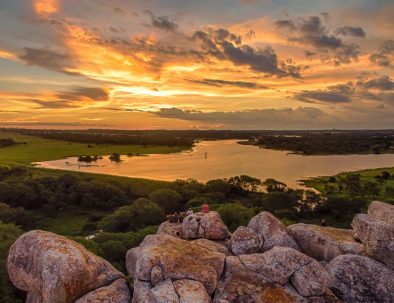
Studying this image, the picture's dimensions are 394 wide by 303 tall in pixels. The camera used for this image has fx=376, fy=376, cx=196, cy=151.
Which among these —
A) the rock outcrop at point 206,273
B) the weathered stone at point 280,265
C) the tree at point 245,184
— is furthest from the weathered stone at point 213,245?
the tree at point 245,184

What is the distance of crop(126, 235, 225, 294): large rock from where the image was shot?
15.4 metres

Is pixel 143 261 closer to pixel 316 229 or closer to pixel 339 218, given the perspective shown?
pixel 316 229

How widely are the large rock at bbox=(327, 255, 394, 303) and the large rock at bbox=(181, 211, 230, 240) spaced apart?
603 centimetres

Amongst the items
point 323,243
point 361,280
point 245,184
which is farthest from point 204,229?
point 245,184

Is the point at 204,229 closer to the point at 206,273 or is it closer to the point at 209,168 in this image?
the point at 206,273

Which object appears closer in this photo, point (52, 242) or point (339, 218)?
point (52, 242)

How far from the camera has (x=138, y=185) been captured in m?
106

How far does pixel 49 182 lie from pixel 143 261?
8961 cm

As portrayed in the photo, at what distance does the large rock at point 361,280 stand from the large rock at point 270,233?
2890mm

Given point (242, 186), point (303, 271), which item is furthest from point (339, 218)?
point (303, 271)

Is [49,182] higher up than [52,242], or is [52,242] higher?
[52,242]

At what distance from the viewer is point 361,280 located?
16750 mm

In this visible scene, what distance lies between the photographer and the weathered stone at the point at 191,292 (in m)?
14.0

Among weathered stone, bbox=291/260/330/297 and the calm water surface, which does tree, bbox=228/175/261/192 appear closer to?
the calm water surface
